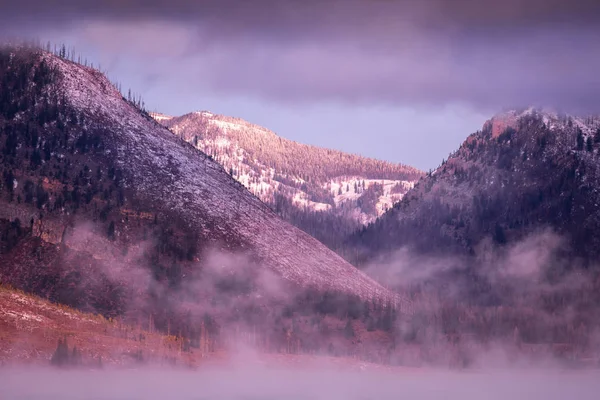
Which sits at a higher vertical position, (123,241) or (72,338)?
(123,241)

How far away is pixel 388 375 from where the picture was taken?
15388 centimetres

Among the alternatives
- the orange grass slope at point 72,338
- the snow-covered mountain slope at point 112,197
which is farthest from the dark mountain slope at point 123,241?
the orange grass slope at point 72,338

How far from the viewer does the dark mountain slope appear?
15869 centimetres

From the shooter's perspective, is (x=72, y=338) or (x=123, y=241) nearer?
(x=72, y=338)

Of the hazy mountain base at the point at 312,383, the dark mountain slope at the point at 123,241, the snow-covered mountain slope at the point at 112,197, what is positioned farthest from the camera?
the snow-covered mountain slope at the point at 112,197

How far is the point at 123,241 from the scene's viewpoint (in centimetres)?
17412

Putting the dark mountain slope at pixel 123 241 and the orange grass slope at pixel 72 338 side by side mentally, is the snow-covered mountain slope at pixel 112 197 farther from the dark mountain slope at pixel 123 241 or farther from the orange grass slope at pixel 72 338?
the orange grass slope at pixel 72 338

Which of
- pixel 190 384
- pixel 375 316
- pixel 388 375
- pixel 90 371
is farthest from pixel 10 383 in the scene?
pixel 375 316

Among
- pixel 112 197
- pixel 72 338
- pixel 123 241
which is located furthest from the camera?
pixel 112 197

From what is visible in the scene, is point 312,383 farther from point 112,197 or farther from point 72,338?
point 112,197

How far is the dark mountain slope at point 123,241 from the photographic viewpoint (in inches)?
6248

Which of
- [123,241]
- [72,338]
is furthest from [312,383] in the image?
[123,241]

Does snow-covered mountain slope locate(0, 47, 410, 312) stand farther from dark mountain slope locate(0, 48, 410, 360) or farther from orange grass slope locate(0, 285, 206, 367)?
orange grass slope locate(0, 285, 206, 367)

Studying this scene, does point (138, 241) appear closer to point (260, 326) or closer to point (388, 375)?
point (260, 326)
